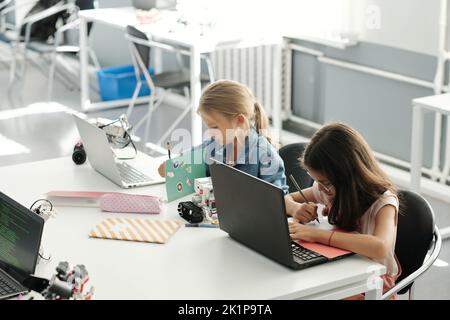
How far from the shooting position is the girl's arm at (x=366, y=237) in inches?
92.7

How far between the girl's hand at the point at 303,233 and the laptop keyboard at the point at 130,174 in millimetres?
804

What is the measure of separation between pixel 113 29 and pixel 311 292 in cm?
554

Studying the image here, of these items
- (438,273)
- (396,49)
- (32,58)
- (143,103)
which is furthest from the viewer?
(32,58)

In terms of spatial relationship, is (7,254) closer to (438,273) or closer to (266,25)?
(438,273)

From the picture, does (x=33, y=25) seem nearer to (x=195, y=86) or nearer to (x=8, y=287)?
(x=195, y=86)

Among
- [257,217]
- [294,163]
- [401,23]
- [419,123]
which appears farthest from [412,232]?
[401,23]

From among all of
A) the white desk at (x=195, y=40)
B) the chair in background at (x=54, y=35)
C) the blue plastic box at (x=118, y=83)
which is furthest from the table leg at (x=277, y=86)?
the chair in background at (x=54, y=35)

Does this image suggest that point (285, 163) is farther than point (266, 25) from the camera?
No

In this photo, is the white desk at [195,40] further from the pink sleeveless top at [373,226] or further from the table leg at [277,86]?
the pink sleeveless top at [373,226]

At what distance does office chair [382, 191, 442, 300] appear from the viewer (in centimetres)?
260

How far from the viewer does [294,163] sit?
3.20m

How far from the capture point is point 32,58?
832 cm
